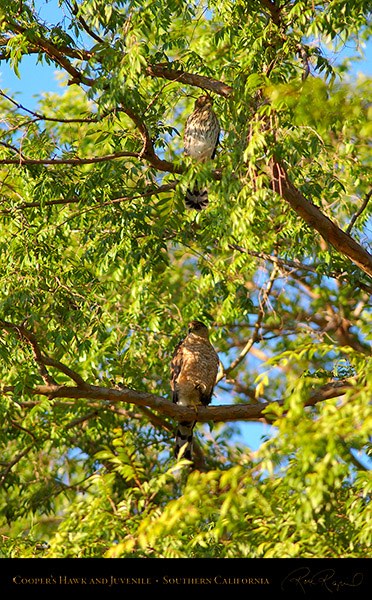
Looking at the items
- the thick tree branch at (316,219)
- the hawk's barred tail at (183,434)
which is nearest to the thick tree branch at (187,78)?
the thick tree branch at (316,219)

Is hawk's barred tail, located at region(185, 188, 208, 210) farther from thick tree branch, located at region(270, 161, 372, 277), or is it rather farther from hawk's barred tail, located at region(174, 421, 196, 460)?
hawk's barred tail, located at region(174, 421, 196, 460)

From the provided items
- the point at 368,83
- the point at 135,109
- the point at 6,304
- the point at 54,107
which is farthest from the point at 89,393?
the point at 54,107

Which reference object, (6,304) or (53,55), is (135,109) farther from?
(6,304)

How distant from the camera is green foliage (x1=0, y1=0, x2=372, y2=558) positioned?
304 cm

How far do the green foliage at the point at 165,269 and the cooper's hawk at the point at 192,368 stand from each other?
0.73 feet

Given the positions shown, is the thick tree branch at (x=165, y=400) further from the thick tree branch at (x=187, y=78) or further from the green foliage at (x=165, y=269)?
the thick tree branch at (x=187, y=78)

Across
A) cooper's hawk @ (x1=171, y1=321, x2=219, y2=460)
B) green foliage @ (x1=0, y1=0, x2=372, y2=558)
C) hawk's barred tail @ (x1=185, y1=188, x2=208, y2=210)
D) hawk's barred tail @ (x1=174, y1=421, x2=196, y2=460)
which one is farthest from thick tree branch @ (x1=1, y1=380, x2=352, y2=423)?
hawk's barred tail @ (x1=185, y1=188, x2=208, y2=210)

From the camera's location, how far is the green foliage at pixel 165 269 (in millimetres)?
3039

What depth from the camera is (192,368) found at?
6.37m

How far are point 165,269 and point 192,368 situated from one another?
185 centimetres

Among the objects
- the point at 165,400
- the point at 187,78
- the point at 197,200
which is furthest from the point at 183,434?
the point at 187,78

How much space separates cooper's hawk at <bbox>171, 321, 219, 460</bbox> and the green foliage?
0.73 feet

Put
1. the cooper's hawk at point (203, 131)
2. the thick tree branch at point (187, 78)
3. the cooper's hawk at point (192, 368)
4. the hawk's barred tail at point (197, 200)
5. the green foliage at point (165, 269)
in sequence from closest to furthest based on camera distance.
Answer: the green foliage at point (165, 269), the thick tree branch at point (187, 78), the hawk's barred tail at point (197, 200), the cooper's hawk at point (203, 131), the cooper's hawk at point (192, 368)
